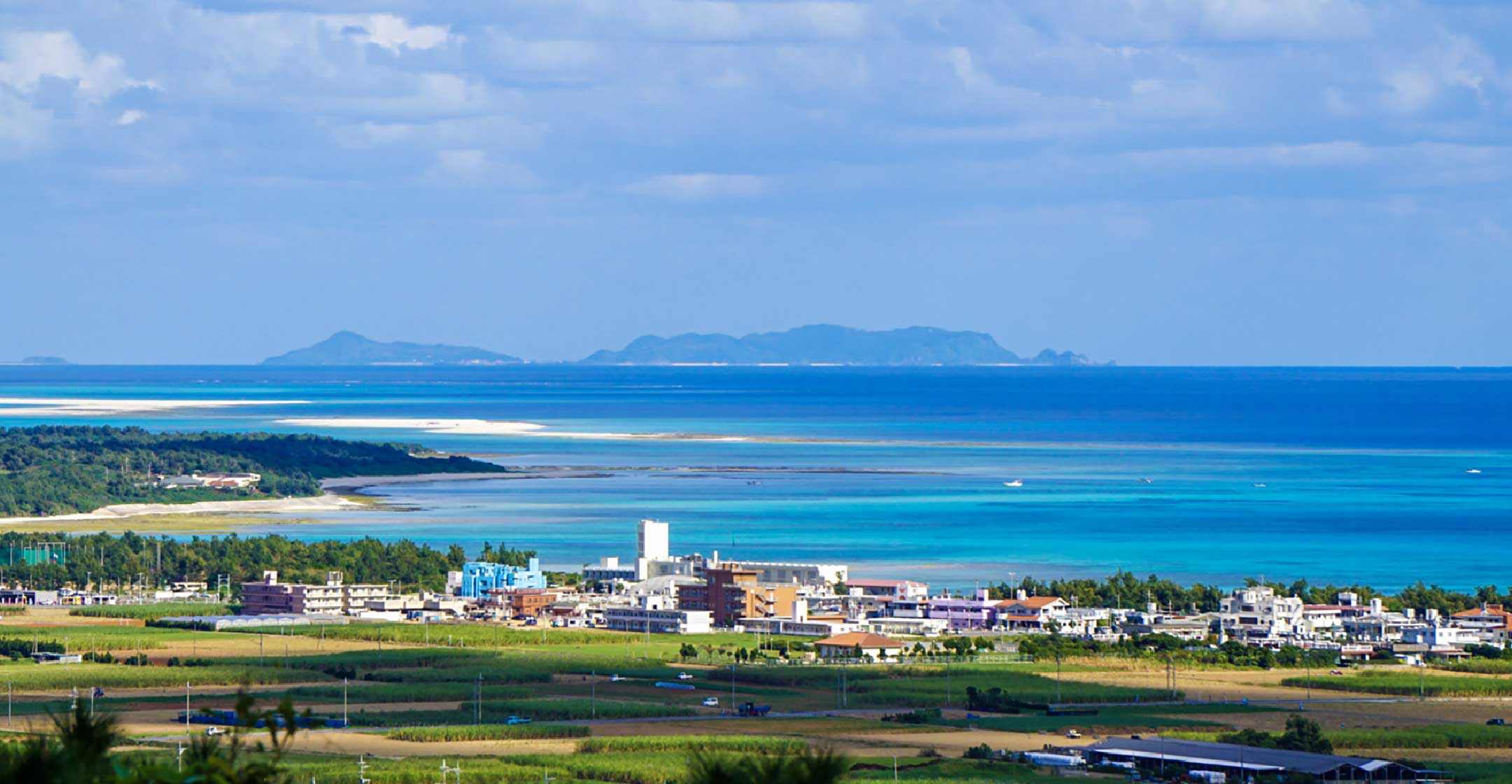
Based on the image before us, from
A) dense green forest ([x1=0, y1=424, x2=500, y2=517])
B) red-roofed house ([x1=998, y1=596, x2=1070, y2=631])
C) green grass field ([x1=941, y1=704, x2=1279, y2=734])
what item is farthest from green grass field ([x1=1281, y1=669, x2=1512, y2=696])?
dense green forest ([x1=0, y1=424, x2=500, y2=517])

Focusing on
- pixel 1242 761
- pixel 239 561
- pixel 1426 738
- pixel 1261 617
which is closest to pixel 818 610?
pixel 1261 617

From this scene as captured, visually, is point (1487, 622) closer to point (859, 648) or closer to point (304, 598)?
point (859, 648)

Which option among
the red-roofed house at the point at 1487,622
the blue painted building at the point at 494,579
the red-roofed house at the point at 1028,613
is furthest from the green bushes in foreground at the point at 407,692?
the red-roofed house at the point at 1487,622

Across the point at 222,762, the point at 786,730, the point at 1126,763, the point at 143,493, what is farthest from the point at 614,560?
the point at 222,762

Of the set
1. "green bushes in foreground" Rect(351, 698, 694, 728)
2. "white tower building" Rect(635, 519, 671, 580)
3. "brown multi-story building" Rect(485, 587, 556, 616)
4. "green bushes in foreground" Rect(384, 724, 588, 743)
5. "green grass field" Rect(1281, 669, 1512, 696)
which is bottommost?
"green bushes in foreground" Rect(384, 724, 588, 743)

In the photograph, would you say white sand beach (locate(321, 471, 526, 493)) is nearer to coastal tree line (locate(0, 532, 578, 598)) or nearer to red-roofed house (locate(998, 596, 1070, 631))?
coastal tree line (locate(0, 532, 578, 598))
